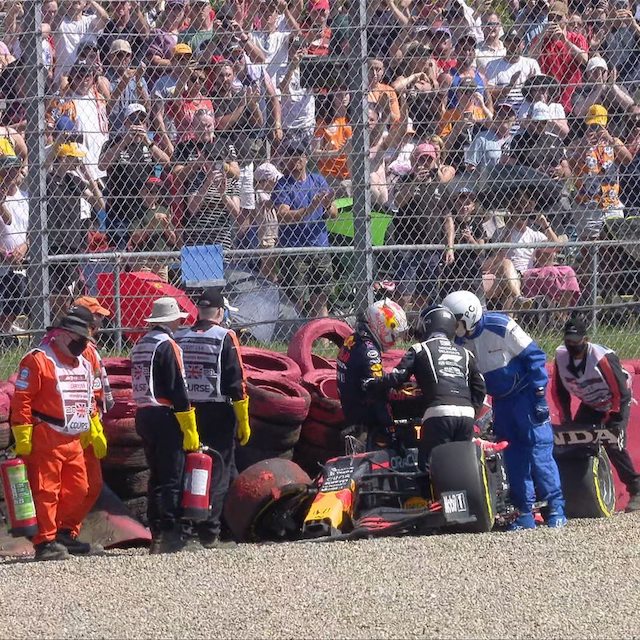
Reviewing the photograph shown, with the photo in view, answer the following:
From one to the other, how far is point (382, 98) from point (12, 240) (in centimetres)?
279

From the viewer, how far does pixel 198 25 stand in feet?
32.3

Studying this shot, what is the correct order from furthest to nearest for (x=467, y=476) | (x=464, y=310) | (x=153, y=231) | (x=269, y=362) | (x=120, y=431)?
(x=269, y=362), (x=153, y=231), (x=464, y=310), (x=120, y=431), (x=467, y=476)

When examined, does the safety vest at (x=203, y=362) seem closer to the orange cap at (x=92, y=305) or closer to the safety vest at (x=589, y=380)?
the orange cap at (x=92, y=305)

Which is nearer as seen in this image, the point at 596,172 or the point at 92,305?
the point at 92,305

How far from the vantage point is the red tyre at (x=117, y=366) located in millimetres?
9232

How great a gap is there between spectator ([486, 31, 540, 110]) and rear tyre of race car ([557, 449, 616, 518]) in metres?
2.75

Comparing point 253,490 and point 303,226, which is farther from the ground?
point 303,226

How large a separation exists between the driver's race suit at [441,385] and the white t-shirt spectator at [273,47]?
2.46 meters

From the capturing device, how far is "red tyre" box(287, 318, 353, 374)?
31.8 ft

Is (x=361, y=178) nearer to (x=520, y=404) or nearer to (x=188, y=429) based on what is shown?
(x=520, y=404)

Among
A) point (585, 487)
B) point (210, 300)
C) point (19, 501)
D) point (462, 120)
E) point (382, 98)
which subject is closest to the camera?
point (19, 501)

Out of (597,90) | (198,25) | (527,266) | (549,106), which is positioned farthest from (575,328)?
(198,25)

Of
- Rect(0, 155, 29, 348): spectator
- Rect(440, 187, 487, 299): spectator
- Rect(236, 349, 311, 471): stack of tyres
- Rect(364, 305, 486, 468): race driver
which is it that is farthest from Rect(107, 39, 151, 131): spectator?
Rect(364, 305, 486, 468): race driver

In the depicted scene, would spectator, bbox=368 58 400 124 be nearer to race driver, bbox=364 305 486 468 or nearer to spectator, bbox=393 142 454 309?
spectator, bbox=393 142 454 309
